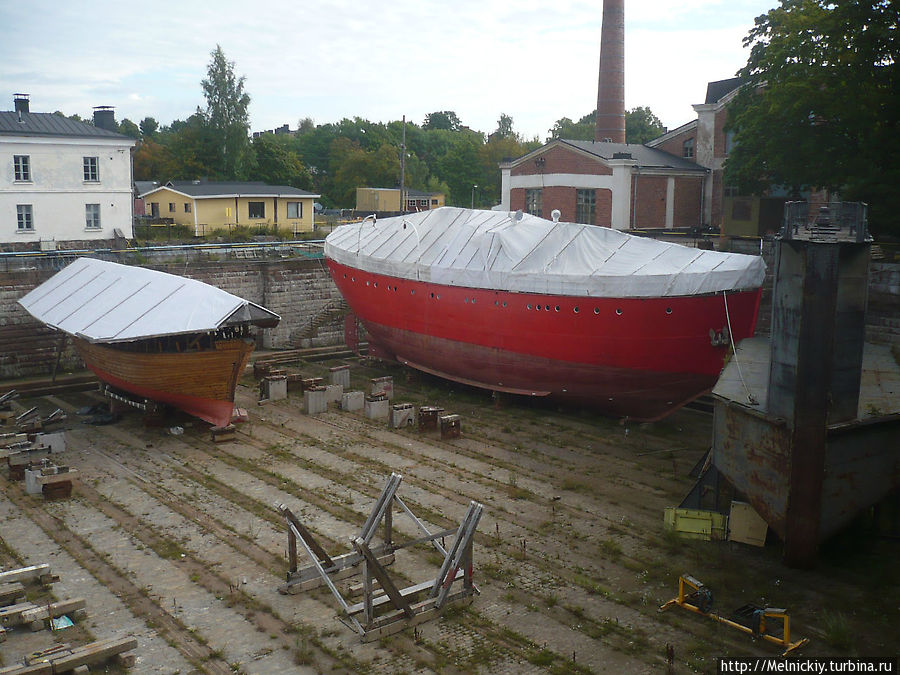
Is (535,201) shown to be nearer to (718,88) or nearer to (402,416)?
(718,88)

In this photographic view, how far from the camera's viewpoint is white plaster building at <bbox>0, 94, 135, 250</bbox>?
97.2 feet

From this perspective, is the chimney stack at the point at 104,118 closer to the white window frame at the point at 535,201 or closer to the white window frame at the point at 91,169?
the white window frame at the point at 91,169

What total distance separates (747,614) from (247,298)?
20749 millimetres

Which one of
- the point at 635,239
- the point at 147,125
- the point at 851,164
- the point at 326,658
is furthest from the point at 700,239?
the point at 147,125

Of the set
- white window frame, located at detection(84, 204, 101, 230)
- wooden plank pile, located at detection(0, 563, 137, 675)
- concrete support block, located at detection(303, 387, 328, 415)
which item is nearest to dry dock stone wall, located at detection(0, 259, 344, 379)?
white window frame, located at detection(84, 204, 101, 230)

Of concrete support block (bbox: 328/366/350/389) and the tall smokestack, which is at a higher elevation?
the tall smokestack

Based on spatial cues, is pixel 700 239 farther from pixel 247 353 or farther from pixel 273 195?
pixel 273 195

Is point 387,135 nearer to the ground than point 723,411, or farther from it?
farther from it

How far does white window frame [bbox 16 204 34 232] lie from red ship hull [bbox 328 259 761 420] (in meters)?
16.2

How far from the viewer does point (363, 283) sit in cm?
2400

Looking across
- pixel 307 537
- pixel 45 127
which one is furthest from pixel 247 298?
pixel 307 537

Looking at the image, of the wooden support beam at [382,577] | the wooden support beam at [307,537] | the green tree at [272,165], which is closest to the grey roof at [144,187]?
the green tree at [272,165]

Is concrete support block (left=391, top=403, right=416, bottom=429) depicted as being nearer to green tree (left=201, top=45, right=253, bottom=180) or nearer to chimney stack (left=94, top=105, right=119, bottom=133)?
chimney stack (left=94, top=105, right=119, bottom=133)

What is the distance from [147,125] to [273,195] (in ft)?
324
